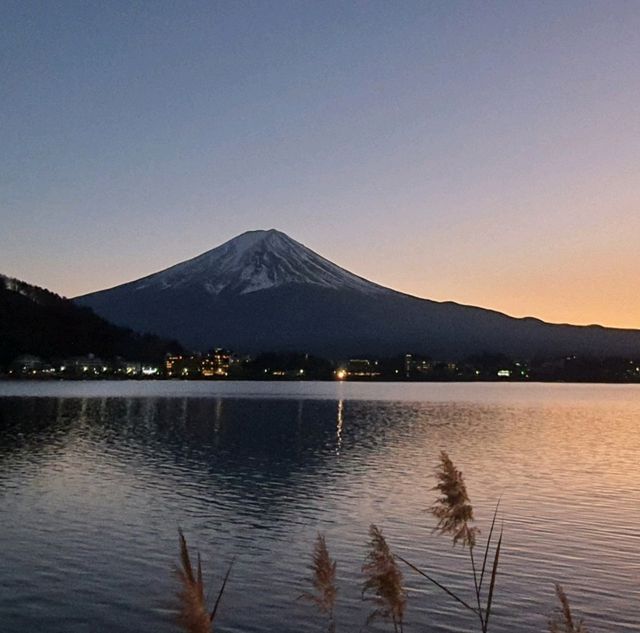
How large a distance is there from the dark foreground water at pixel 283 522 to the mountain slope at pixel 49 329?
101345mm

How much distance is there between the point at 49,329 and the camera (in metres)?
133

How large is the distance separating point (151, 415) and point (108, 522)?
32308 mm

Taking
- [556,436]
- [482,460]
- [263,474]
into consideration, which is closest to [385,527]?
[263,474]

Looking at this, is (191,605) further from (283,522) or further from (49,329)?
(49,329)

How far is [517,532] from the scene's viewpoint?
14086 millimetres

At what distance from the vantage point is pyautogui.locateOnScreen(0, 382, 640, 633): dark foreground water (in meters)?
9.45

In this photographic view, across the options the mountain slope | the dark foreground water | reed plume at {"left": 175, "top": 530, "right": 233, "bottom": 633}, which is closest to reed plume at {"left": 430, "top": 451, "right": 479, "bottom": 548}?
reed plume at {"left": 175, "top": 530, "right": 233, "bottom": 633}

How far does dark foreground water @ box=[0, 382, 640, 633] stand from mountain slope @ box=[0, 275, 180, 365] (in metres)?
101

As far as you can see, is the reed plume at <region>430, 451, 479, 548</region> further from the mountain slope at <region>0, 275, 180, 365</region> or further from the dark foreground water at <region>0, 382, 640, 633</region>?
the mountain slope at <region>0, 275, 180, 365</region>

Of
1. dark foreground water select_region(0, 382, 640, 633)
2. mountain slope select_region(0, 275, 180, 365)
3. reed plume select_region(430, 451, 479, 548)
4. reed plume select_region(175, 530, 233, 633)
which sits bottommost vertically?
dark foreground water select_region(0, 382, 640, 633)

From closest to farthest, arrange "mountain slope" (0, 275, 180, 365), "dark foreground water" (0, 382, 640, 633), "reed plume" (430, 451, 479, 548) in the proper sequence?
"reed plume" (430, 451, 479, 548), "dark foreground water" (0, 382, 640, 633), "mountain slope" (0, 275, 180, 365)

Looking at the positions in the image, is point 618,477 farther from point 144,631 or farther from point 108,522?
point 144,631

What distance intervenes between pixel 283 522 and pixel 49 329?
12511 centimetres

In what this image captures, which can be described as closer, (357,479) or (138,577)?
(138,577)
